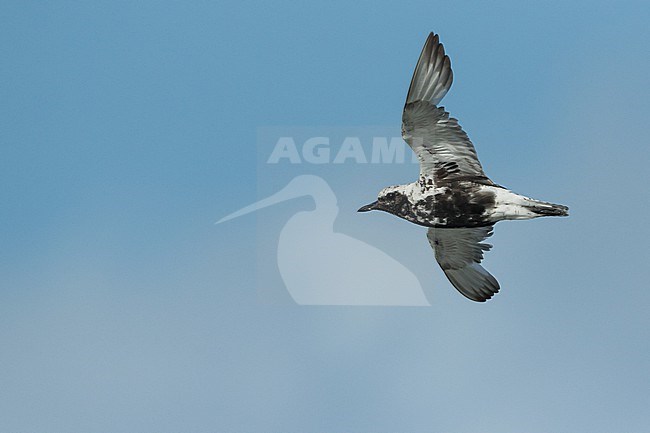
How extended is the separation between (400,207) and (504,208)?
2.06m

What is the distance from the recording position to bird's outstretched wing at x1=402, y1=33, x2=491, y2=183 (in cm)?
1694

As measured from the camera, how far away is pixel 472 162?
691 inches

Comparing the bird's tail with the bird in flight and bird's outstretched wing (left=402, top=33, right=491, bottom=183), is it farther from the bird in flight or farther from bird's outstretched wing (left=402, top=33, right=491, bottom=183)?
bird's outstretched wing (left=402, top=33, right=491, bottom=183)

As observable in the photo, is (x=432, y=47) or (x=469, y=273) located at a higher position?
(x=432, y=47)

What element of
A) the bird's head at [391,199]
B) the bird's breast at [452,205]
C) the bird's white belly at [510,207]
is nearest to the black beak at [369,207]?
the bird's head at [391,199]

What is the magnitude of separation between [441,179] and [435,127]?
3.12 ft

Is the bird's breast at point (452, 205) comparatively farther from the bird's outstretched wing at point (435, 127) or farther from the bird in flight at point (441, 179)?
the bird's outstretched wing at point (435, 127)

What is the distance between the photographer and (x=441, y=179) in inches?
699

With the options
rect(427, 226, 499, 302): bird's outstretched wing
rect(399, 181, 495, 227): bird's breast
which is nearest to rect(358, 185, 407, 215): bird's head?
rect(399, 181, 495, 227): bird's breast

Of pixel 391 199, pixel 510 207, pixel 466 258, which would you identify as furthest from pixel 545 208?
pixel 466 258

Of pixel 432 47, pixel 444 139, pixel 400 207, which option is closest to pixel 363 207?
pixel 400 207

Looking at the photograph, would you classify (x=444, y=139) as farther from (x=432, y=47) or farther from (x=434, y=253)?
(x=434, y=253)

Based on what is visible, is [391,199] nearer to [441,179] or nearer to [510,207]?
[441,179]

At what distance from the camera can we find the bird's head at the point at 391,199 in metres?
18.2
